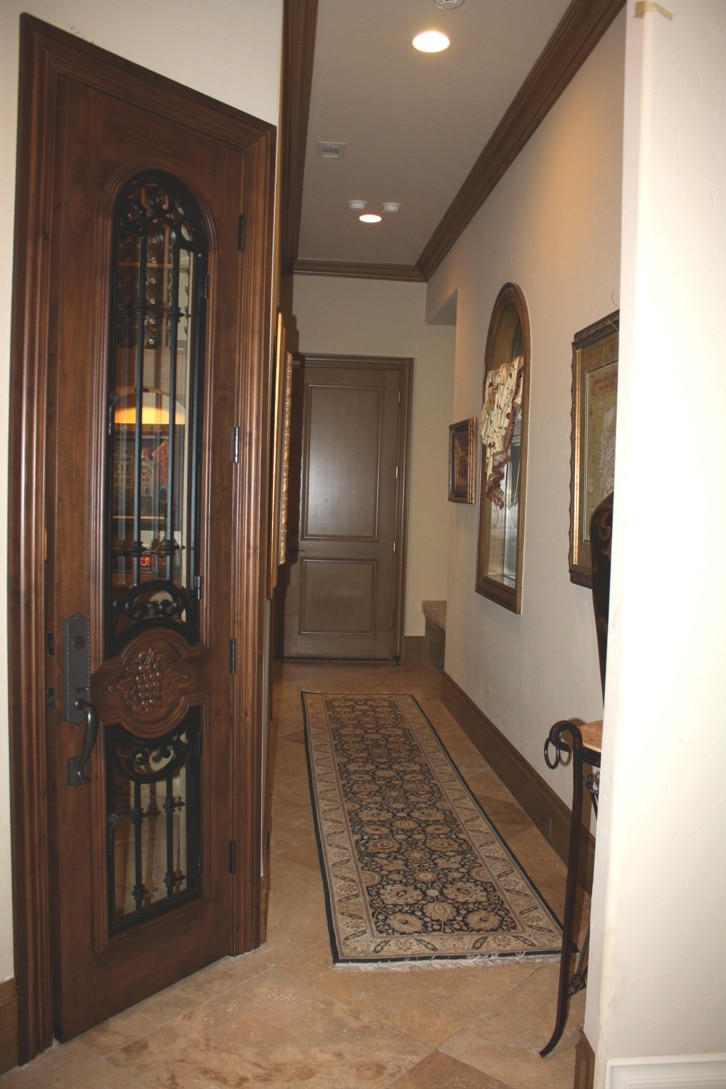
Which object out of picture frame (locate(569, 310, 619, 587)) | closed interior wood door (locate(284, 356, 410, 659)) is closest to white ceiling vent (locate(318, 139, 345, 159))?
picture frame (locate(569, 310, 619, 587))

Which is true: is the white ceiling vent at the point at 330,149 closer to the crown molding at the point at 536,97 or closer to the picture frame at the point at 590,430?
the crown molding at the point at 536,97

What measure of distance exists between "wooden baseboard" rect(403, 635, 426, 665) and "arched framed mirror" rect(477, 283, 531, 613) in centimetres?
230

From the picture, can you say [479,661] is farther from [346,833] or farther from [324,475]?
[324,475]

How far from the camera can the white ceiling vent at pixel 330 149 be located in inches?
163

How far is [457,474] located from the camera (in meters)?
5.00

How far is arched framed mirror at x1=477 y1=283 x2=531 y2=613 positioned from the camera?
3697 mm

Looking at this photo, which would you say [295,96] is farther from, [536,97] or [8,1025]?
[8,1025]

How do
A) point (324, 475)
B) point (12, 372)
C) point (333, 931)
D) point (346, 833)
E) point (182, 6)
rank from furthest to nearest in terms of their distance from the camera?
point (324, 475), point (346, 833), point (333, 931), point (182, 6), point (12, 372)

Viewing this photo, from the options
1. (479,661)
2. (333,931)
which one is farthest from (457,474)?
(333,931)

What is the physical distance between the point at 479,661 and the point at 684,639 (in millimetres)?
2786

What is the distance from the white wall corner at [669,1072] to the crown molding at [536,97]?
10.1 feet

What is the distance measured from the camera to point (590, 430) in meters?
2.85

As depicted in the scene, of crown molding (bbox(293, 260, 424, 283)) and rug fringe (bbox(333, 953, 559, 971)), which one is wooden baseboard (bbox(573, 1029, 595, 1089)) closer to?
rug fringe (bbox(333, 953, 559, 971))

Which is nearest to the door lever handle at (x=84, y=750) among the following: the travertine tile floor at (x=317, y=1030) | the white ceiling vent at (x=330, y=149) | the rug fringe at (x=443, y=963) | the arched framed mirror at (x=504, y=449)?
the travertine tile floor at (x=317, y=1030)
